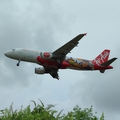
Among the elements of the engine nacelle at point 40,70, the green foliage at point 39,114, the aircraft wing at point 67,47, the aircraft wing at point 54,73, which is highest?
the aircraft wing at point 67,47

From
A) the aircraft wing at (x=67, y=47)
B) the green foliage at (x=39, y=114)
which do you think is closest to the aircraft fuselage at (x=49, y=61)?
the aircraft wing at (x=67, y=47)

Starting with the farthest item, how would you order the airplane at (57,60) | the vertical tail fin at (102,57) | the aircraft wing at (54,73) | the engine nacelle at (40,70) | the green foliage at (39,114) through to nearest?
the vertical tail fin at (102,57), the engine nacelle at (40,70), the aircraft wing at (54,73), the airplane at (57,60), the green foliage at (39,114)

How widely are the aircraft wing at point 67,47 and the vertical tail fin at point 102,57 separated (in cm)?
1175

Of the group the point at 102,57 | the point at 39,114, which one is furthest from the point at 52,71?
the point at 39,114

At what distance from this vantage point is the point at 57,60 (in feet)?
305

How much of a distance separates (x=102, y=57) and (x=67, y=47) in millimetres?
18807

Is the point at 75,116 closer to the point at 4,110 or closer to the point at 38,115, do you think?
the point at 38,115

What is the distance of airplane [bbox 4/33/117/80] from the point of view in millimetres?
89125

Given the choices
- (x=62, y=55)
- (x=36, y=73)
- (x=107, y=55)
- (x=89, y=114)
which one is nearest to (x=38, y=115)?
(x=89, y=114)

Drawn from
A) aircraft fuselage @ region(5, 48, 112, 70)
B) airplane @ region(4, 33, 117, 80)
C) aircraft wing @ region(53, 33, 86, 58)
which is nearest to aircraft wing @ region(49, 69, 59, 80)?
airplane @ region(4, 33, 117, 80)

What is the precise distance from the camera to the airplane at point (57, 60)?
3509 inches

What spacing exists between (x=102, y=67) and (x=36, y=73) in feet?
54.3

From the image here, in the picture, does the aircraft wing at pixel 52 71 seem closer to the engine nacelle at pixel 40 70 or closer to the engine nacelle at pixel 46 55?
the engine nacelle at pixel 40 70

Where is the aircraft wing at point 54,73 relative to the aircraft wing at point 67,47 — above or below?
below
